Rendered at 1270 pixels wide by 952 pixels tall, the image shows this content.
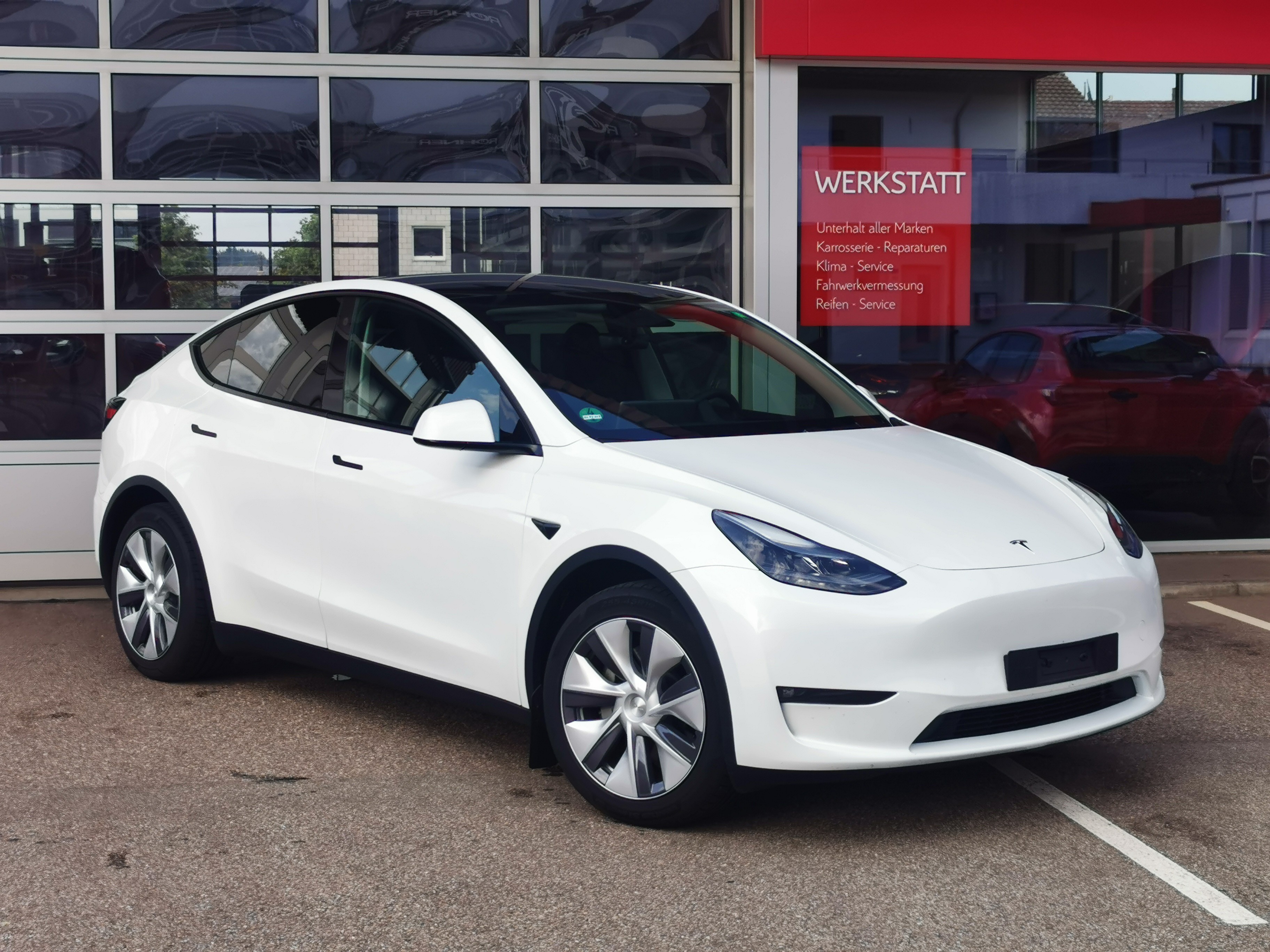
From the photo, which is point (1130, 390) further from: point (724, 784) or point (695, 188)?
point (724, 784)

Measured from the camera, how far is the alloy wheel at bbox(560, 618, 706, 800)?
13.1 feet

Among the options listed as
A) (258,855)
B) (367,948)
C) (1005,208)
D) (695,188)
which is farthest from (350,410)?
(1005,208)

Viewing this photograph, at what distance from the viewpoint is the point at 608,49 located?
8.64 meters

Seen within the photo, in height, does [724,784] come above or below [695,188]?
below

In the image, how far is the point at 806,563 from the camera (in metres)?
3.86

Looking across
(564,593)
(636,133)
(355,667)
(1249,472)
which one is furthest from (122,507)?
(1249,472)

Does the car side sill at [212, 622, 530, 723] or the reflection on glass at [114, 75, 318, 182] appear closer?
the car side sill at [212, 622, 530, 723]

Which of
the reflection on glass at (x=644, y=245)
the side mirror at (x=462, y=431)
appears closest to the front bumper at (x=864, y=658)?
the side mirror at (x=462, y=431)

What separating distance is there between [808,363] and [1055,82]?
398cm

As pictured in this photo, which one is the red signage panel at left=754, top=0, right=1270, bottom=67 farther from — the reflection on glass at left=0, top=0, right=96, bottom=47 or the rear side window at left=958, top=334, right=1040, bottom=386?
the reflection on glass at left=0, top=0, right=96, bottom=47

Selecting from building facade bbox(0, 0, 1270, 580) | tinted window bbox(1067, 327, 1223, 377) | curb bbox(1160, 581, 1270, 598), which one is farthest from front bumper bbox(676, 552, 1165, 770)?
tinted window bbox(1067, 327, 1223, 377)

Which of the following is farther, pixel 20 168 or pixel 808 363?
pixel 20 168

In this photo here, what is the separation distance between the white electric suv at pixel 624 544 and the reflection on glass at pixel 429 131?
2738 mm

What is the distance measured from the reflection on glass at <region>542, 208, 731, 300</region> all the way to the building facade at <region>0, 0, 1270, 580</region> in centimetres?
2
